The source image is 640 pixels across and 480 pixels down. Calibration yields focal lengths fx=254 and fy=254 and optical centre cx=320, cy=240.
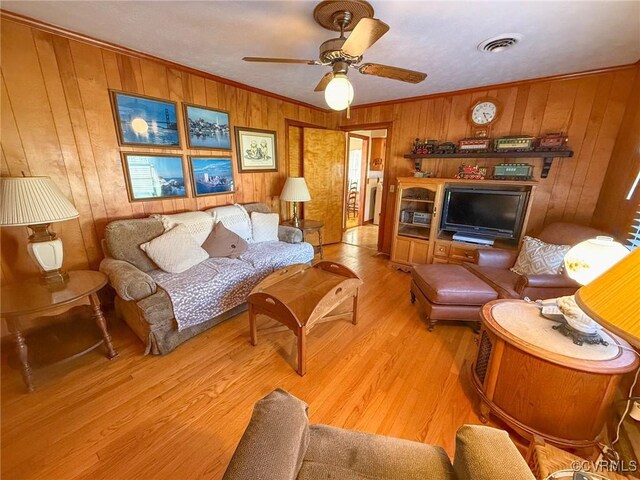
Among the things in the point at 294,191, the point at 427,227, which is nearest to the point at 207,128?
the point at 294,191

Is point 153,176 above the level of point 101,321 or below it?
above

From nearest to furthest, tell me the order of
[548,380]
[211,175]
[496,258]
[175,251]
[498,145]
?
[548,380], [175,251], [496,258], [498,145], [211,175]

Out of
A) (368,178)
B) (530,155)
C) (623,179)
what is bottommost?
(368,178)

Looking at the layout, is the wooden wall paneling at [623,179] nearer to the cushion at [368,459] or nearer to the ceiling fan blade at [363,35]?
the ceiling fan blade at [363,35]

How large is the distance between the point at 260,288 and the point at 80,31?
2363mm

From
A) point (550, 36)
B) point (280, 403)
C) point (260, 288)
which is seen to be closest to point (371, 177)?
point (550, 36)

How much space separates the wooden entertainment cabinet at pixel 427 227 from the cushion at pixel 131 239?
2886mm

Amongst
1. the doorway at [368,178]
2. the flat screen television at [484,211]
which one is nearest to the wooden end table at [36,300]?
the flat screen television at [484,211]

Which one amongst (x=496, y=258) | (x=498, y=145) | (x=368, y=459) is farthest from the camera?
(x=498, y=145)

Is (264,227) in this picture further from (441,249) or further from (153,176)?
(441,249)

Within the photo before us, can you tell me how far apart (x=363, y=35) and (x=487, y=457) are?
6.03ft

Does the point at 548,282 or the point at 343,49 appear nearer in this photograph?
the point at 343,49

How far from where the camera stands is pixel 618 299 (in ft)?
1.76

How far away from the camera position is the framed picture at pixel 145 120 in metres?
2.27
